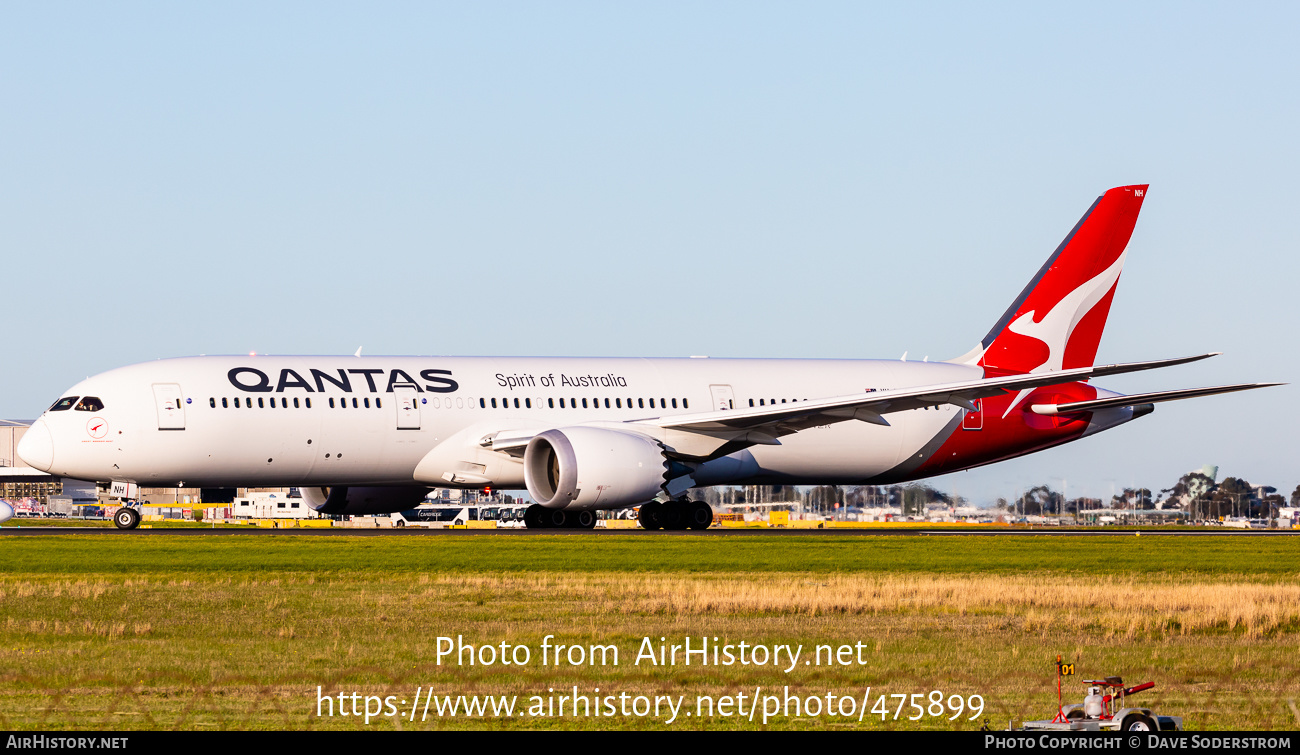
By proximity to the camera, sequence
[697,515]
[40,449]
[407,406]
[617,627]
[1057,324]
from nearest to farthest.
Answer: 1. [617,627]
2. [40,449]
3. [407,406]
4. [697,515]
5. [1057,324]

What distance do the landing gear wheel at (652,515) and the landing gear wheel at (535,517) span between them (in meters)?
2.19

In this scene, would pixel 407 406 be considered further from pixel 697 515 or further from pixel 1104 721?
pixel 1104 721

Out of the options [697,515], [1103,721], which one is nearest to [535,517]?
[697,515]

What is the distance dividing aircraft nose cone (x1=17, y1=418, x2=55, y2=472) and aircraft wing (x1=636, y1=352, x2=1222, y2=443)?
12218mm

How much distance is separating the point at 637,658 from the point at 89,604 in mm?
7048

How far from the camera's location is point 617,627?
48.8 ft

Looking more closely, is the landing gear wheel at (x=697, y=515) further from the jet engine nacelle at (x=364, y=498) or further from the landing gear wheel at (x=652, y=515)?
the jet engine nacelle at (x=364, y=498)

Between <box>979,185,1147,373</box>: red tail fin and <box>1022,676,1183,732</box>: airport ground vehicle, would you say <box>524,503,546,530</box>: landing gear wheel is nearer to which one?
<box>979,185,1147,373</box>: red tail fin

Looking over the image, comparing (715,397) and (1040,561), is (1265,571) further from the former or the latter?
(715,397)

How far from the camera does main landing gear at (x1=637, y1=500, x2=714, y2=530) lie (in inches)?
1469

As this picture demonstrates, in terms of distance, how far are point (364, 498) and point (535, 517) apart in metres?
4.64

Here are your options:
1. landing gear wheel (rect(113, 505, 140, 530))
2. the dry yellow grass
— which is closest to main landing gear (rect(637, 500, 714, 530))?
landing gear wheel (rect(113, 505, 140, 530))

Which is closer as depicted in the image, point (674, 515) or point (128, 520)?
point (128, 520)

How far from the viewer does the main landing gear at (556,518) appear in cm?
3684
